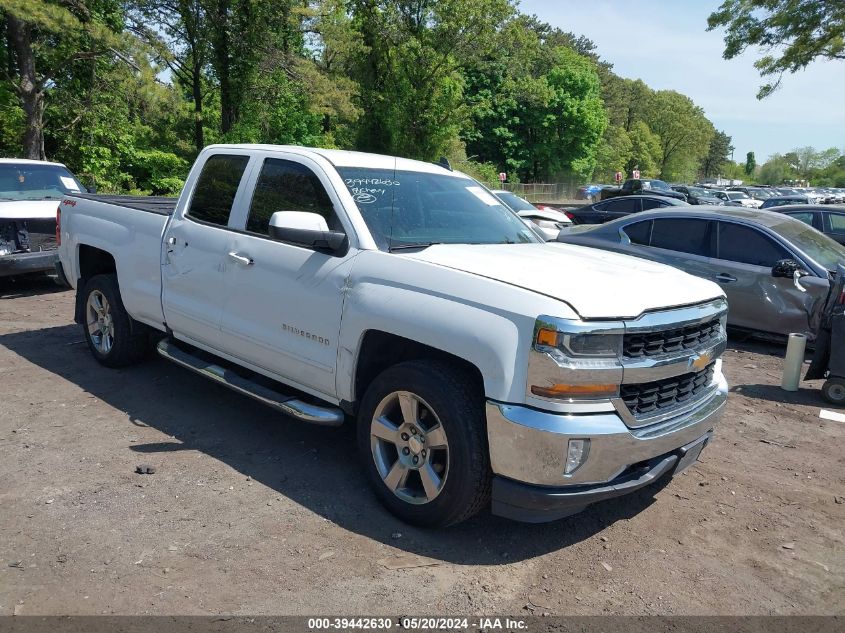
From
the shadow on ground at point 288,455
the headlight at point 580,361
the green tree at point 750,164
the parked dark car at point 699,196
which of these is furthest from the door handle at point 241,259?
the green tree at point 750,164

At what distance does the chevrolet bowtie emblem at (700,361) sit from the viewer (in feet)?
12.1

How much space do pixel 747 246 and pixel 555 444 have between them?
19.8 ft

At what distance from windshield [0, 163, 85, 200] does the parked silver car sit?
8417mm

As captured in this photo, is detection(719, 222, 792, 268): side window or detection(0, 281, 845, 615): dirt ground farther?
detection(719, 222, 792, 268): side window

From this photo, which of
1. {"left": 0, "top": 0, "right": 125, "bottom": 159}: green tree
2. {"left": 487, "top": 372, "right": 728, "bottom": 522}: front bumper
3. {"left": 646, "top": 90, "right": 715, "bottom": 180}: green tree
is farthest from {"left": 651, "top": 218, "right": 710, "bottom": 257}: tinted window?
{"left": 646, "top": 90, "right": 715, "bottom": 180}: green tree

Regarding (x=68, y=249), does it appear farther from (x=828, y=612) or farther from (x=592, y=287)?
(x=828, y=612)

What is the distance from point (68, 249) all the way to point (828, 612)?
21.1 feet

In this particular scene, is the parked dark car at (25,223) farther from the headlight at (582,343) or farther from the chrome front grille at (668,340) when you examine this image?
the chrome front grille at (668,340)

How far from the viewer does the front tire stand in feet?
11.2

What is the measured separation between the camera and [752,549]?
3.75 metres

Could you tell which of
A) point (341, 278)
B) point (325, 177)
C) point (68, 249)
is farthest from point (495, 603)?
point (68, 249)

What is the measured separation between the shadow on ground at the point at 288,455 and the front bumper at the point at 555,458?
0.45m

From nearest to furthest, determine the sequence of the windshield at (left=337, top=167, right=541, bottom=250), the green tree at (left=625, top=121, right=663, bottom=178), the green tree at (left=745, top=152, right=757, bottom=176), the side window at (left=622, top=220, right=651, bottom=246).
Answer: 1. the windshield at (left=337, top=167, right=541, bottom=250)
2. the side window at (left=622, top=220, right=651, bottom=246)
3. the green tree at (left=625, top=121, right=663, bottom=178)
4. the green tree at (left=745, top=152, right=757, bottom=176)

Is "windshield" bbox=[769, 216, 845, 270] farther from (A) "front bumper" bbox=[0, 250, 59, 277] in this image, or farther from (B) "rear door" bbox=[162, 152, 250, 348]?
(A) "front bumper" bbox=[0, 250, 59, 277]
